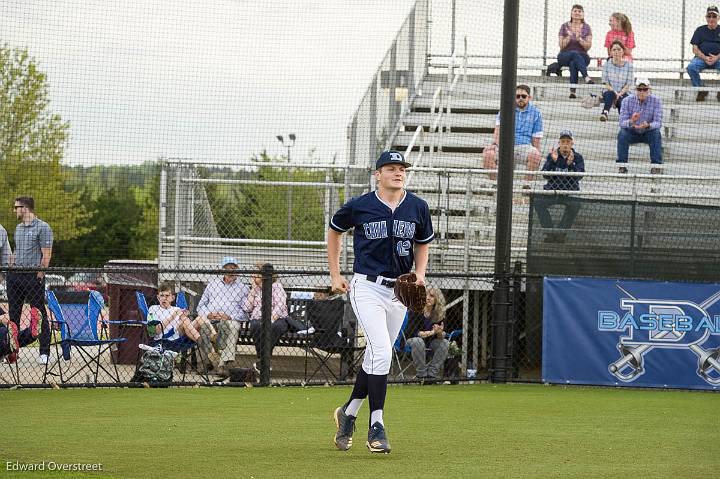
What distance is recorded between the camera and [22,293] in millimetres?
12352

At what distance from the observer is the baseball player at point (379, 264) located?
709cm

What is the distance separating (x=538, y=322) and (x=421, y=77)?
881cm

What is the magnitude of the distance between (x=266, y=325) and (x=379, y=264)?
16.2 ft

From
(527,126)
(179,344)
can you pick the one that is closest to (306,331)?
(179,344)

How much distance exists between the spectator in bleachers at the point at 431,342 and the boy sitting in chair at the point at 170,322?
8.15 ft

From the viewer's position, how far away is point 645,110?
54.3 feet

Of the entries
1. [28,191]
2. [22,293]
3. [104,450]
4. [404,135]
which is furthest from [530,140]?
[28,191]

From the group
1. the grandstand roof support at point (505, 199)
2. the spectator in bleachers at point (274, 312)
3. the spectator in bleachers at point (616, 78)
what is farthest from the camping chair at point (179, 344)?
the spectator in bleachers at point (616, 78)

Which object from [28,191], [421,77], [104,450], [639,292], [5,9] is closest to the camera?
[104,450]

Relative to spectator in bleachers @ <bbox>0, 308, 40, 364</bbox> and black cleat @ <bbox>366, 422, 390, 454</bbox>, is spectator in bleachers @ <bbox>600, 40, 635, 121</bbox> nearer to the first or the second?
spectator in bleachers @ <bbox>0, 308, 40, 364</bbox>

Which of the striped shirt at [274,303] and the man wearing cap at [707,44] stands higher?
the man wearing cap at [707,44]

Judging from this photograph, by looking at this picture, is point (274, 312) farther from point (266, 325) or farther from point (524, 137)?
point (524, 137)

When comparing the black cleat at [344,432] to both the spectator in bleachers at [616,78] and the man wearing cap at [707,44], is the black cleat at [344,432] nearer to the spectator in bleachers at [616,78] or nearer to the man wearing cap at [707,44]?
the spectator in bleachers at [616,78]

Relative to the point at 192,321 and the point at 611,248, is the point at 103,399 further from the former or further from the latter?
the point at 611,248
